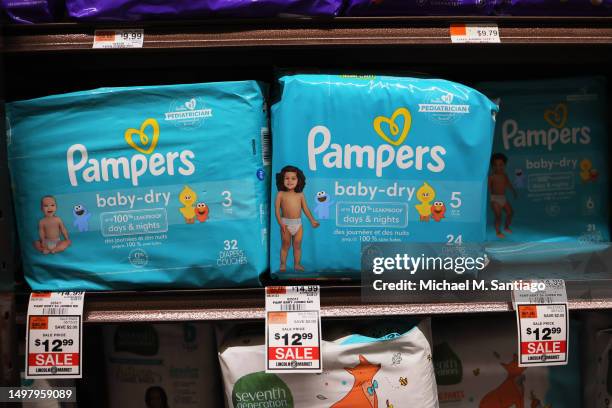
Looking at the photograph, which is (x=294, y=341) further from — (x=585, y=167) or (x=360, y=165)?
(x=585, y=167)

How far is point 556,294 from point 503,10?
23.5 inches

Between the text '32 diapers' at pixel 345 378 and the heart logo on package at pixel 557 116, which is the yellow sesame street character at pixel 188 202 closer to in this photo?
the text '32 diapers' at pixel 345 378

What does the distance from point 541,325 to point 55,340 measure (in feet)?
3.21

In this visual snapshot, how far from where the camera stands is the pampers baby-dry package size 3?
129 centimetres

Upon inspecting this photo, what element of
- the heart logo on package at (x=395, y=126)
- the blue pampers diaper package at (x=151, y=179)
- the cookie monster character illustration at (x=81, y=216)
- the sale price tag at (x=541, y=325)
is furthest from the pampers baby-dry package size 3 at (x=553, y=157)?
the cookie monster character illustration at (x=81, y=216)

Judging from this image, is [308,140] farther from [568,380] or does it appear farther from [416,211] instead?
[568,380]

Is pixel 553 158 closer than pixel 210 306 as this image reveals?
No

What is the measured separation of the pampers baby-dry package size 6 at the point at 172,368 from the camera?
4.22 ft

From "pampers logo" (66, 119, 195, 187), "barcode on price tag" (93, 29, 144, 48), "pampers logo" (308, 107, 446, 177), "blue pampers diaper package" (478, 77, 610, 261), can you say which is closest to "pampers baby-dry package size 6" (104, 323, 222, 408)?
"pampers logo" (66, 119, 195, 187)

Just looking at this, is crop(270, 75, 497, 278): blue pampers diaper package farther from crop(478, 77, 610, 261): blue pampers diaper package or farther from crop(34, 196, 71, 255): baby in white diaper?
crop(34, 196, 71, 255): baby in white diaper

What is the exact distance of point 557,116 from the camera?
1287 mm

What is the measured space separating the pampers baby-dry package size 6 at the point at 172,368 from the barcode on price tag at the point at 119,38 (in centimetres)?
62

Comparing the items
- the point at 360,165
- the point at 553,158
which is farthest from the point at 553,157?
the point at 360,165

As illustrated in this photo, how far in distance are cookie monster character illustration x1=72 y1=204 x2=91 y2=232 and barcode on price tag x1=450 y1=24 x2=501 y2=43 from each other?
0.81 m
